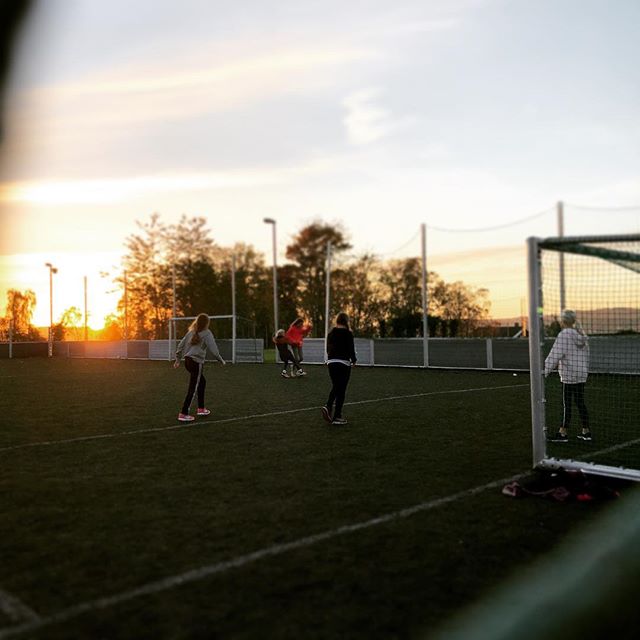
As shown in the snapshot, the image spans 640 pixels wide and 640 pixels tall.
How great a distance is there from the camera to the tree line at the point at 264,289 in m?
27.9

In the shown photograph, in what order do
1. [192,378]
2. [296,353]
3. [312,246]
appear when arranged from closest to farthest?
[192,378] → [296,353] → [312,246]

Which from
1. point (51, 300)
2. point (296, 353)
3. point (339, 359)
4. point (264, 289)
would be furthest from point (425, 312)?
point (264, 289)

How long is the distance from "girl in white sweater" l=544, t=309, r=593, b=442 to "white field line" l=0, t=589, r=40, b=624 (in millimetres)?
7119

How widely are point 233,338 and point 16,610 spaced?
A: 91.5ft

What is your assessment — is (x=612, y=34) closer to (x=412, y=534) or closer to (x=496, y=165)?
(x=496, y=165)

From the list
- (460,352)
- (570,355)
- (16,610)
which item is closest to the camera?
(16,610)

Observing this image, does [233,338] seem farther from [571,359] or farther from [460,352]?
[571,359]

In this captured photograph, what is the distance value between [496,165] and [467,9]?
6.20 metres

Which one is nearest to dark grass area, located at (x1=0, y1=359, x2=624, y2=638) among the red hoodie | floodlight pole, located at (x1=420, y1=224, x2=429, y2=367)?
the red hoodie

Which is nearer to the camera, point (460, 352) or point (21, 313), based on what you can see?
point (460, 352)

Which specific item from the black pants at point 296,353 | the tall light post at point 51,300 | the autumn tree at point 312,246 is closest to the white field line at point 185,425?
the black pants at point 296,353

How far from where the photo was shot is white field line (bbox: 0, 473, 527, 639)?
3.32 meters

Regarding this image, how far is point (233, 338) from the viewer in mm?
31188

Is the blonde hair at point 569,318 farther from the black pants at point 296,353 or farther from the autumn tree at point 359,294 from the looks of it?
the autumn tree at point 359,294
